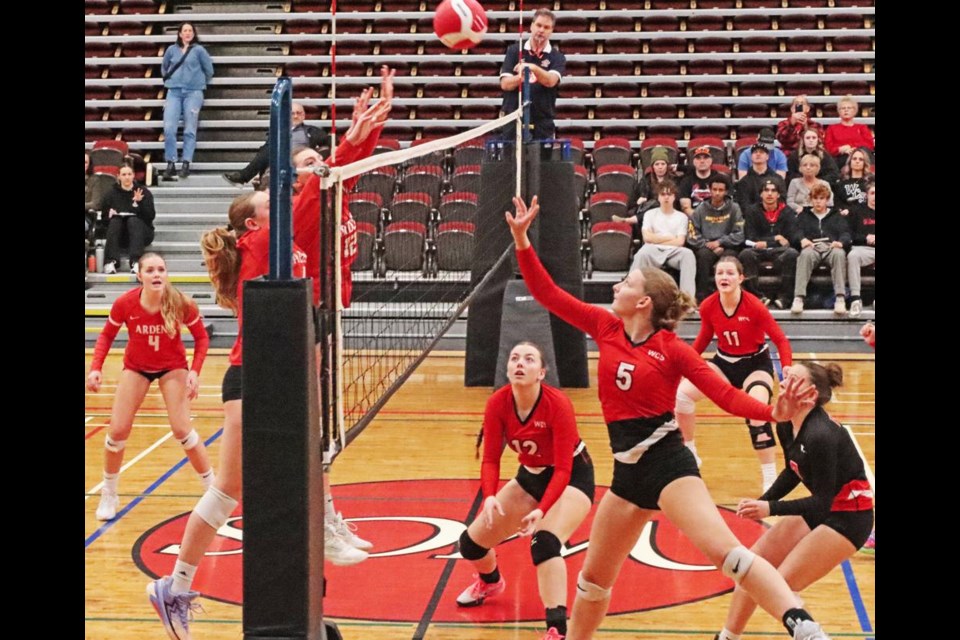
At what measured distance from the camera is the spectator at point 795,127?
1529 cm

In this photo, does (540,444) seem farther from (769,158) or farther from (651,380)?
(769,158)

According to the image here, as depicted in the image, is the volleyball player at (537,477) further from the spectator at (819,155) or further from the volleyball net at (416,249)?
the spectator at (819,155)

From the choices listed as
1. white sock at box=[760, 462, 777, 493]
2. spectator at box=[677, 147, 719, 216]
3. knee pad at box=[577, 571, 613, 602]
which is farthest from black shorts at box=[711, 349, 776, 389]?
spectator at box=[677, 147, 719, 216]

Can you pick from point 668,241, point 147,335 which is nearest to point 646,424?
point 147,335

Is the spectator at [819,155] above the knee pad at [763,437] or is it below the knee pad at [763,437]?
above

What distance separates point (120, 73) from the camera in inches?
724

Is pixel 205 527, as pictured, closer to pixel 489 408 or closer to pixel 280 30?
pixel 489 408

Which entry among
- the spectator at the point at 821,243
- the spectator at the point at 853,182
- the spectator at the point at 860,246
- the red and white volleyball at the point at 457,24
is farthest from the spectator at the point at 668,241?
the red and white volleyball at the point at 457,24

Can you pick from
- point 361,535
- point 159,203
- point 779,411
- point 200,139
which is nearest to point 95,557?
point 361,535

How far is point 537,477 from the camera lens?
6.16 m

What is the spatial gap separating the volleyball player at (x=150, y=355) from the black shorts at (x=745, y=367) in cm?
346

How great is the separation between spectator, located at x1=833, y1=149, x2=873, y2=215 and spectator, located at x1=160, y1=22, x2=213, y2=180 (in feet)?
28.2

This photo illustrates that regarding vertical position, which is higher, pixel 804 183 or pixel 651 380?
pixel 804 183

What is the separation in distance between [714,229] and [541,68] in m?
2.93
